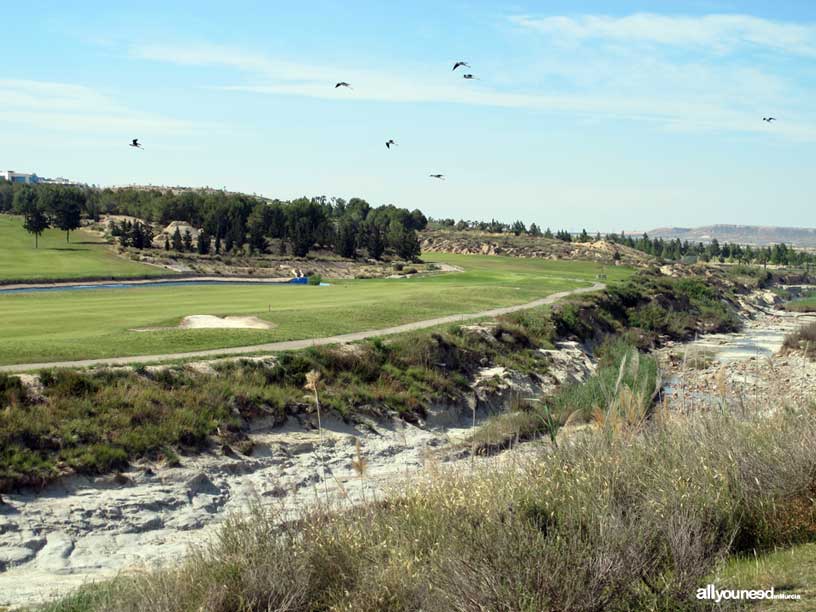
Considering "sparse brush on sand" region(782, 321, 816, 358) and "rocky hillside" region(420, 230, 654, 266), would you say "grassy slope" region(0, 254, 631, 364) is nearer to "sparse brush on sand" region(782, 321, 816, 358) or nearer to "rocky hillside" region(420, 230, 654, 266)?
"sparse brush on sand" region(782, 321, 816, 358)

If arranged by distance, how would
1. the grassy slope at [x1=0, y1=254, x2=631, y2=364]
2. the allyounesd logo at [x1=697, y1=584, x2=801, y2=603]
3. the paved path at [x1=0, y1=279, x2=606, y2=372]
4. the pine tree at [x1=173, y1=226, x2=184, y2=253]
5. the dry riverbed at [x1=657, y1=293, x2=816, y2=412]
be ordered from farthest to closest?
the pine tree at [x1=173, y1=226, x2=184, y2=253]
the grassy slope at [x1=0, y1=254, x2=631, y2=364]
the paved path at [x1=0, y1=279, x2=606, y2=372]
the dry riverbed at [x1=657, y1=293, x2=816, y2=412]
the allyounesd logo at [x1=697, y1=584, x2=801, y2=603]

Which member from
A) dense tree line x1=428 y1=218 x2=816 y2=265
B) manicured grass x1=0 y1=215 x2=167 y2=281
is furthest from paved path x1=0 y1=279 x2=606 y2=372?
dense tree line x1=428 y1=218 x2=816 y2=265

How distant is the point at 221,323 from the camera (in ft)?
Answer: 103

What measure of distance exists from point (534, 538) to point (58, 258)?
73142mm

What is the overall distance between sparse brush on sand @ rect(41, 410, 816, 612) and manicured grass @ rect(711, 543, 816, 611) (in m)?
0.23

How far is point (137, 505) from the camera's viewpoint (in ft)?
56.8

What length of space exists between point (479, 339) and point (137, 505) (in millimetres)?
18571

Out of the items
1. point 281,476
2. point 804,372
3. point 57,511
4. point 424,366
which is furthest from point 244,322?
point 804,372

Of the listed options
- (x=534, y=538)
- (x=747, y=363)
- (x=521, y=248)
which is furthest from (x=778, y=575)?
(x=521, y=248)

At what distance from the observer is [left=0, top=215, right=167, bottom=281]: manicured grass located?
6156 centimetres

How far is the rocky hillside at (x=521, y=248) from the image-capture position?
124312mm

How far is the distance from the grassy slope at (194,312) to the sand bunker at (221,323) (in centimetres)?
51

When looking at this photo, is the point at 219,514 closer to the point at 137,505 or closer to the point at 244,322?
the point at 137,505

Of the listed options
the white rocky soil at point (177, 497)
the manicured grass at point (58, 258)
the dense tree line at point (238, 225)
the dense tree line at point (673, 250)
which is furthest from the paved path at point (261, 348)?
the dense tree line at point (673, 250)
